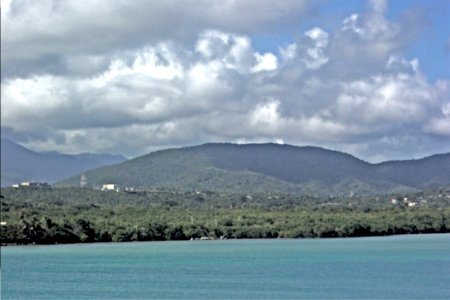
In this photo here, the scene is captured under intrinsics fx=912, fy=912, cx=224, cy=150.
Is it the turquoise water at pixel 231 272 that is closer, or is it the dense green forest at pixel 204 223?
the turquoise water at pixel 231 272

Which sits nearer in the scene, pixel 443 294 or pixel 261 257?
pixel 443 294

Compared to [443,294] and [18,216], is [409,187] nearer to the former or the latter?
[18,216]

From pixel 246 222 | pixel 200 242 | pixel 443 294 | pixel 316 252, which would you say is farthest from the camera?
pixel 246 222

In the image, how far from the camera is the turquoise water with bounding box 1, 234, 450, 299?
43625 millimetres

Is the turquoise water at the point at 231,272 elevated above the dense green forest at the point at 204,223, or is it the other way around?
the dense green forest at the point at 204,223

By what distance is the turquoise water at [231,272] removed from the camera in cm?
4362

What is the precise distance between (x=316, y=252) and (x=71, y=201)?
3176 inches

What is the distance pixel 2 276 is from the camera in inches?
2142

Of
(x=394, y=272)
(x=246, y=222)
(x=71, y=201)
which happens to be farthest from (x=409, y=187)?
(x=394, y=272)

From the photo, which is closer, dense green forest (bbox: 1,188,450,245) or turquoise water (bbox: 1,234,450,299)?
turquoise water (bbox: 1,234,450,299)

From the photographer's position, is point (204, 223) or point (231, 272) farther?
point (204, 223)

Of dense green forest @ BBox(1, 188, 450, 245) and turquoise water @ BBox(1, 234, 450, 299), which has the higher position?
dense green forest @ BBox(1, 188, 450, 245)

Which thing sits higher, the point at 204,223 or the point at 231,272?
the point at 204,223

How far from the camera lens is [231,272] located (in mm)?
54656
